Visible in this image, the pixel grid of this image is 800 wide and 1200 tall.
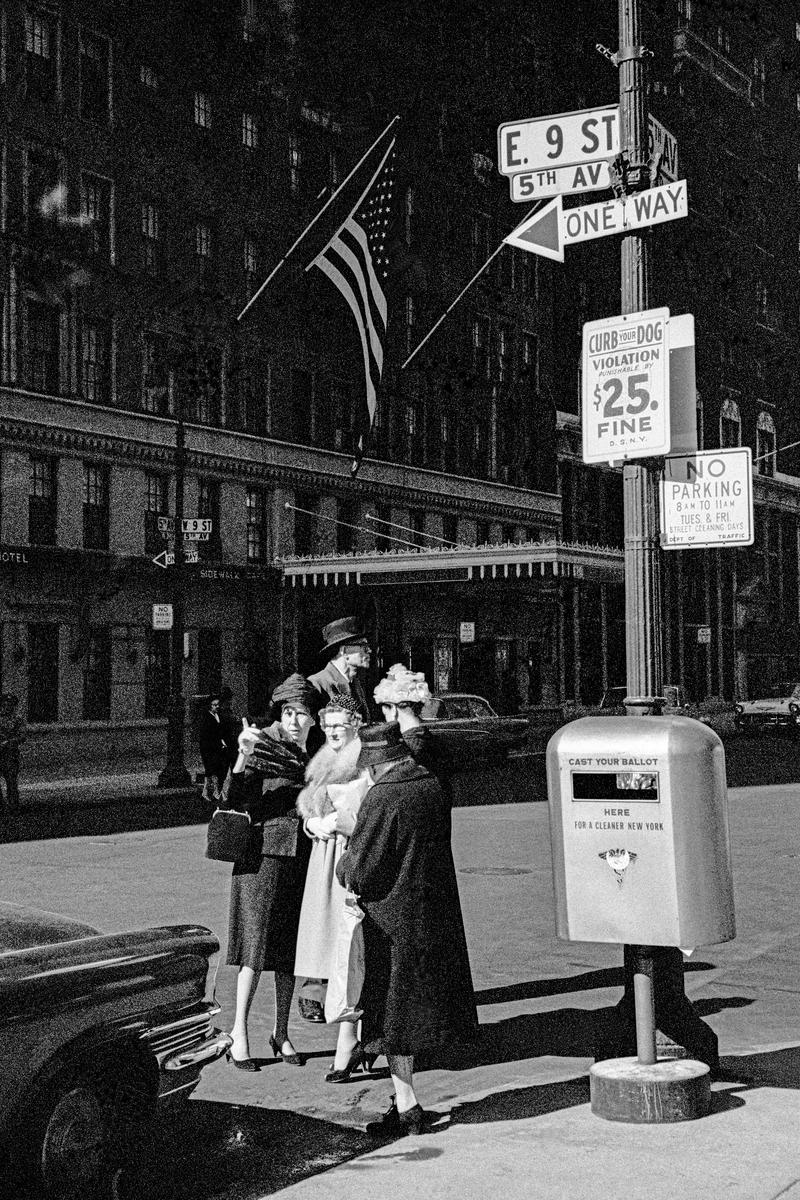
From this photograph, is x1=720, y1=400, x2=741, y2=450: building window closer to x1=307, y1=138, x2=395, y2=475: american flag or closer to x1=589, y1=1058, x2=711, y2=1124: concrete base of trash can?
x1=307, y1=138, x2=395, y2=475: american flag

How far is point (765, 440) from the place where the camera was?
73562mm

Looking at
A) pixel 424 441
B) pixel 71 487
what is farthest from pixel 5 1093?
pixel 424 441

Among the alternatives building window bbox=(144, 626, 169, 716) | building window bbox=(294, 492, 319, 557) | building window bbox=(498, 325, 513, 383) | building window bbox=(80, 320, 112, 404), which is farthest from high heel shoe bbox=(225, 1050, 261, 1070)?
building window bbox=(498, 325, 513, 383)

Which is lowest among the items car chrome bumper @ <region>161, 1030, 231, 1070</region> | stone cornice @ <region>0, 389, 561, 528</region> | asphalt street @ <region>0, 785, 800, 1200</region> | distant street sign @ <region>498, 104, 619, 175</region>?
asphalt street @ <region>0, 785, 800, 1200</region>

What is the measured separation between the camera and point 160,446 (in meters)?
36.8

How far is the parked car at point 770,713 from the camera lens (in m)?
40.8

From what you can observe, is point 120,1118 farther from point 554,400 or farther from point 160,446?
point 554,400

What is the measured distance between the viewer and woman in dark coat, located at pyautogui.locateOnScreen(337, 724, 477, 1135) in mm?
5926

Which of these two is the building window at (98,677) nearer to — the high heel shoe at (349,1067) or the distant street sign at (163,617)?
the distant street sign at (163,617)

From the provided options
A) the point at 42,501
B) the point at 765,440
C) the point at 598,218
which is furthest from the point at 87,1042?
the point at 765,440

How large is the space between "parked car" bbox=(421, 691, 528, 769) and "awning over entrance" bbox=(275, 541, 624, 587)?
887 centimetres

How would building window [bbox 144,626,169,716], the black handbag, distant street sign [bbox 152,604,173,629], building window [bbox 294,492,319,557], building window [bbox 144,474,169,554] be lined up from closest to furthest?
the black handbag → distant street sign [bbox 152,604,173,629] → building window [bbox 144,626,169,716] → building window [bbox 144,474,169,554] → building window [bbox 294,492,319,557]

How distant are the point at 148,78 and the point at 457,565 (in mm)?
15303

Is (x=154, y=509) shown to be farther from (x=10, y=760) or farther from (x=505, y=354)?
(x=505, y=354)
